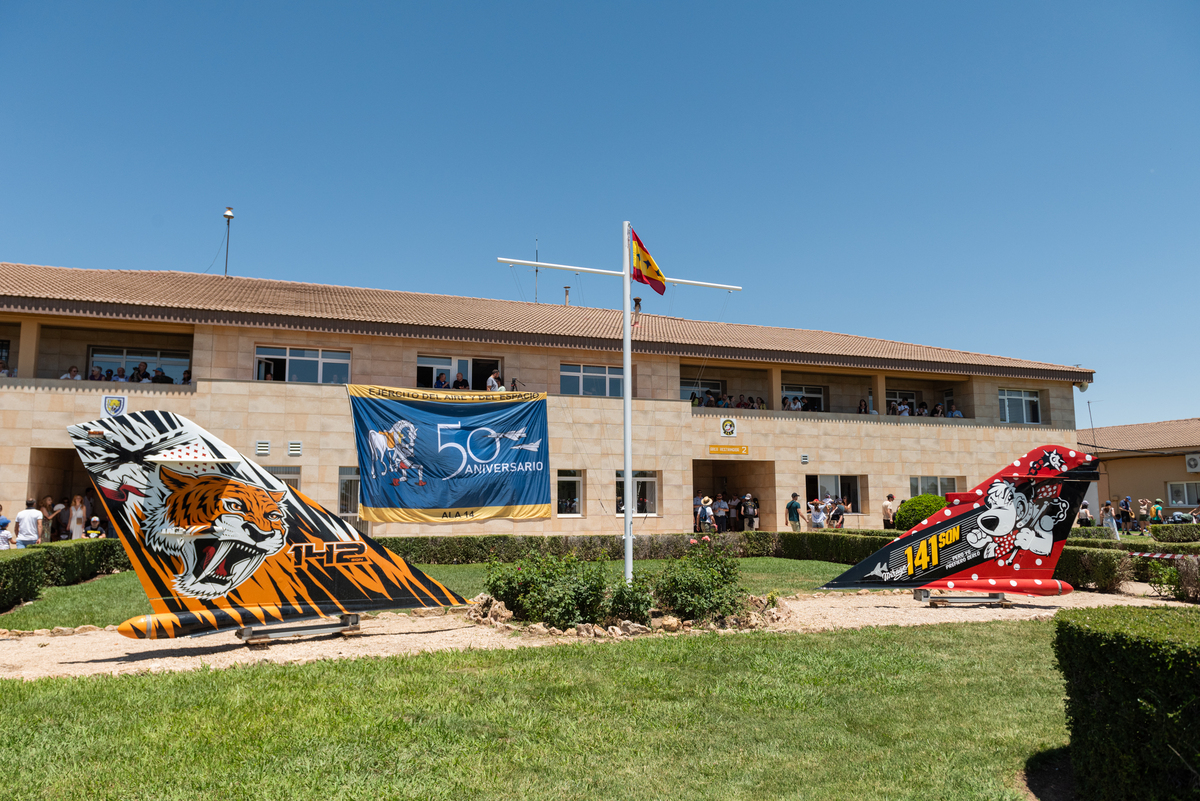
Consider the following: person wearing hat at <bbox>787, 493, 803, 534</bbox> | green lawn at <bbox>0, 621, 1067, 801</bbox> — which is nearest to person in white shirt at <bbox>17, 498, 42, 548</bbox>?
green lawn at <bbox>0, 621, 1067, 801</bbox>

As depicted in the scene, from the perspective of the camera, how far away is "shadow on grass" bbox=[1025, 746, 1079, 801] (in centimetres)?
500

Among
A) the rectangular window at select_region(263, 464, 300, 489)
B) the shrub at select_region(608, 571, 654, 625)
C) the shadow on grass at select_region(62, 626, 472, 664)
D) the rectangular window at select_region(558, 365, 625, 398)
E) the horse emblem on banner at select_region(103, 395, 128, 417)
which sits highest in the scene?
the rectangular window at select_region(558, 365, 625, 398)

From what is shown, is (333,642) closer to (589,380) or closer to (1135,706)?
(1135,706)

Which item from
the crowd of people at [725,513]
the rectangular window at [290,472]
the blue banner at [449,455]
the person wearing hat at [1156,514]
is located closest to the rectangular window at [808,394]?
the crowd of people at [725,513]

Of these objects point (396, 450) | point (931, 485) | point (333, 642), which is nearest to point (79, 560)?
point (396, 450)

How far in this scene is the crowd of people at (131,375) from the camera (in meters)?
23.6

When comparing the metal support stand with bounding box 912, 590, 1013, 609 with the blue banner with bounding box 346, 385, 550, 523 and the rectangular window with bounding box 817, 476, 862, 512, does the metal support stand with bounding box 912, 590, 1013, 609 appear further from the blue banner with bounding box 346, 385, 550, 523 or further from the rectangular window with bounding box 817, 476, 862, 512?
the rectangular window with bounding box 817, 476, 862, 512

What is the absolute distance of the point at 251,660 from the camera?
8.83 m

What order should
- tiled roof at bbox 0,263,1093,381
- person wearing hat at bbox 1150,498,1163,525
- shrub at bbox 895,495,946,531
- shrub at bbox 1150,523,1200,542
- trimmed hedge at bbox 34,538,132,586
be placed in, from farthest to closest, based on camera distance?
person wearing hat at bbox 1150,498,1163,525
shrub at bbox 1150,523,1200,542
shrub at bbox 895,495,946,531
tiled roof at bbox 0,263,1093,381
trimmed hedge at bbox 34,538,132,586

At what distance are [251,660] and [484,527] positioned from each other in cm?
1695

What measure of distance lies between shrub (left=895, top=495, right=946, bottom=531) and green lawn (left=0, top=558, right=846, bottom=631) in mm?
3600

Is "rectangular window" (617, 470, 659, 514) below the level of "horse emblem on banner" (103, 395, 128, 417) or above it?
below

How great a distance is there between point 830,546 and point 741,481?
25.5 ft

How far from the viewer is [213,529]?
9.52m
